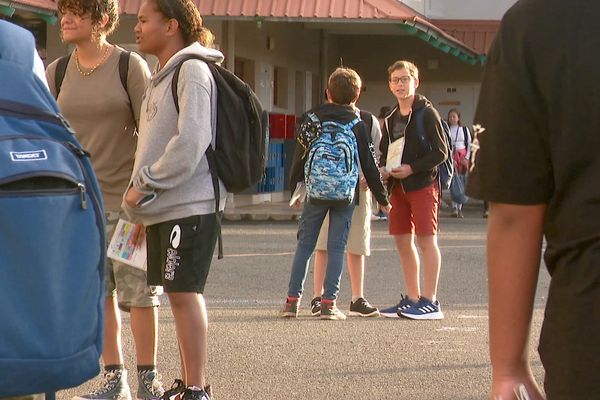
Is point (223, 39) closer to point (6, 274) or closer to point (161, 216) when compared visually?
point (161, 216)

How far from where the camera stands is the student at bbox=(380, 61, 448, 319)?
29.6 feet

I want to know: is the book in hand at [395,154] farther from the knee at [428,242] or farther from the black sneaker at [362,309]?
the black sneaker at [362,309]

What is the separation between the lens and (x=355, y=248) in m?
9.27

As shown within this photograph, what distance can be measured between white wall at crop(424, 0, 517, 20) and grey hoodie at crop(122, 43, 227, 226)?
20.4m

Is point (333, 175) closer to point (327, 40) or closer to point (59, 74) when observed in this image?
point (59, 74)

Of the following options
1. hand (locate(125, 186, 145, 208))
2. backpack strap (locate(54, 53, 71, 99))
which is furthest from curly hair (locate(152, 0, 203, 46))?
hand (locate(125, 186, 145, 208))

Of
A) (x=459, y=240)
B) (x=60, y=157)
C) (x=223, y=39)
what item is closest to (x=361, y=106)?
(x=223, y=39)

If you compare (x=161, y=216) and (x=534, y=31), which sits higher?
(x=534, y=31)

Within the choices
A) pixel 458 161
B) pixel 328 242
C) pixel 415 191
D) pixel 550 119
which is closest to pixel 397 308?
pixel 328 242

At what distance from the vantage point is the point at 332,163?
29.0 ft

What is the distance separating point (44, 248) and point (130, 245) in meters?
2.88

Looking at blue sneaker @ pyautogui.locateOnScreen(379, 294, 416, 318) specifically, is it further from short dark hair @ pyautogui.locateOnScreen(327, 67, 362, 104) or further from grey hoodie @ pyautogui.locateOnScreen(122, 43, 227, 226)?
grey hoodie @ pyautogui.locateOnScreen(122, 43, 227, 226)

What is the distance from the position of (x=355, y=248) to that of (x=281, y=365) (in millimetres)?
2191

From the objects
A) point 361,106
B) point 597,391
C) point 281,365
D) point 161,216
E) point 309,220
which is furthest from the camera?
point 361,106
